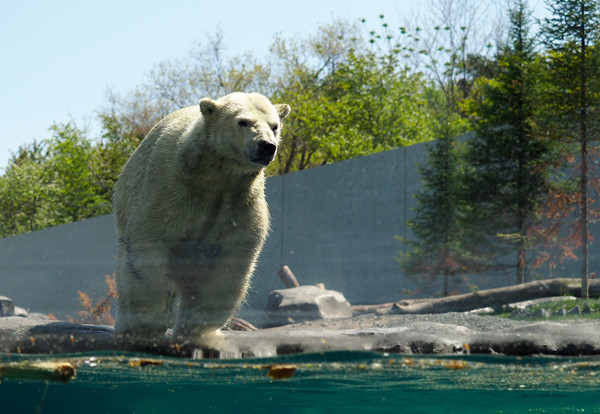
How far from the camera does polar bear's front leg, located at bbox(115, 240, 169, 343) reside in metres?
5.00

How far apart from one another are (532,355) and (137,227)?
276 cm

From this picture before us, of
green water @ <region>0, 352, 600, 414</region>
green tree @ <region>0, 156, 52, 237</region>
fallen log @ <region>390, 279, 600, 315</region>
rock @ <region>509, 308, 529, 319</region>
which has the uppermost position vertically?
green tree @ <region>0, 156, 52, 237</region>

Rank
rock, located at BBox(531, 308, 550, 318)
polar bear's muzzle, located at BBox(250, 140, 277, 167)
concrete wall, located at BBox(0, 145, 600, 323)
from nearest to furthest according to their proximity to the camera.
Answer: polar bear's muzzle, located at BBox(250, 140, 277, 167) < rock, located at BBox(531, 308, 550, 318) < concrete wall, located at BBox(0, 145, 600, 323)

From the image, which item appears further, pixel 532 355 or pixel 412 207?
pixel 412 207

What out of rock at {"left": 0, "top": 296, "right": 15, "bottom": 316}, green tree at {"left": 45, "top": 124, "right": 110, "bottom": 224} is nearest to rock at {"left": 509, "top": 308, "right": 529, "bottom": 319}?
rock at {"left": 0, "top": 296, "right": 15, "bottom": 316}

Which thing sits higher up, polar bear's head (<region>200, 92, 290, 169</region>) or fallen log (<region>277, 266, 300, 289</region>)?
polar bear's head (<region>200, 92, 290, 169</region>)

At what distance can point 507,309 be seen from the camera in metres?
11.5

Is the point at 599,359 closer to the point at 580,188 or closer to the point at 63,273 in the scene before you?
the point at 580,188

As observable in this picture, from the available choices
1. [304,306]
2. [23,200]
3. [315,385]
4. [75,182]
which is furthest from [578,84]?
[23,200]

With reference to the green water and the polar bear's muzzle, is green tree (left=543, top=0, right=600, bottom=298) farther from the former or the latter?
the polar bear's muzzle

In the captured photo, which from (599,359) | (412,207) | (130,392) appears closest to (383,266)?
(412,207)

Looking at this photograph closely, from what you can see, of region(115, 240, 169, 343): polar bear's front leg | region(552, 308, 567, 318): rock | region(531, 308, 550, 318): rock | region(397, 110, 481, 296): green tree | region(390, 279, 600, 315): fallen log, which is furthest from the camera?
region(397, 110, 481, 296): green tree

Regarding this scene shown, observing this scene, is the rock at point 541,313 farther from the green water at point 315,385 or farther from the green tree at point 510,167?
the green tree at point 510,167

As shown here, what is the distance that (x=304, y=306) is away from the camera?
11062mm
